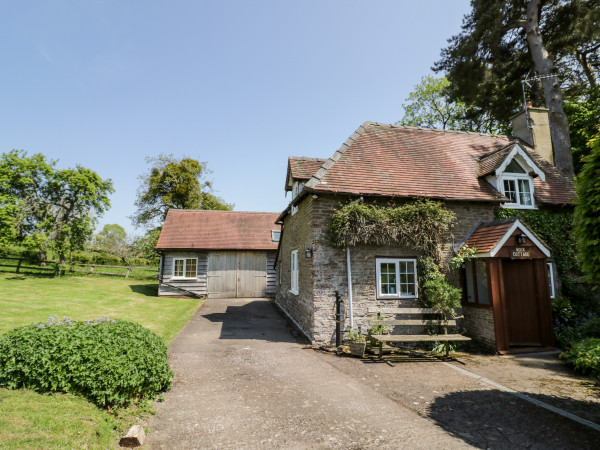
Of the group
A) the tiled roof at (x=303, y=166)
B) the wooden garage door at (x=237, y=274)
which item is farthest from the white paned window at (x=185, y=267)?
the tiled roof at (x=303, y=166)

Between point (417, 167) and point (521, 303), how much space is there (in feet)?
20.3

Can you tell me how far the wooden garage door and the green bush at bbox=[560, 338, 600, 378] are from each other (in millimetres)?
17510

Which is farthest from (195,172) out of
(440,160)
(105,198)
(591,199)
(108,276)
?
(591,199)

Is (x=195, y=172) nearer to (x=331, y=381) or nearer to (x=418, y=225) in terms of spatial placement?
(x=418, y=225)

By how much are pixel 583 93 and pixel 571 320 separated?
1896cm

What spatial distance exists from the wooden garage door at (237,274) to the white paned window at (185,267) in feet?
3.52

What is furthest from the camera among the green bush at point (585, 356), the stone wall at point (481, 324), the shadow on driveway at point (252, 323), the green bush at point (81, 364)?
the shadow on driveway at point (252, 323)

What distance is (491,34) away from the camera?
17.6m

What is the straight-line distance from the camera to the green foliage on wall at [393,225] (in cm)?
1025

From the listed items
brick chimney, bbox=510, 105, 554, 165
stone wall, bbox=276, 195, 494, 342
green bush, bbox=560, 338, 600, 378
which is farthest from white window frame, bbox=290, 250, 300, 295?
brick chimney, bbox=510, 105, 554, 165

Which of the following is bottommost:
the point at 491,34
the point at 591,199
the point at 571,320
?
the point at 571,320

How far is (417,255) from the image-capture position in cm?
1106

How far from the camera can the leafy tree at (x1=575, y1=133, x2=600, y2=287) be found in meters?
5.27

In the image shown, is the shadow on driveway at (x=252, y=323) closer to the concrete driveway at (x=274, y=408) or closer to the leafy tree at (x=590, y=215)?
the concrete driveway at (x=274, y=408)
